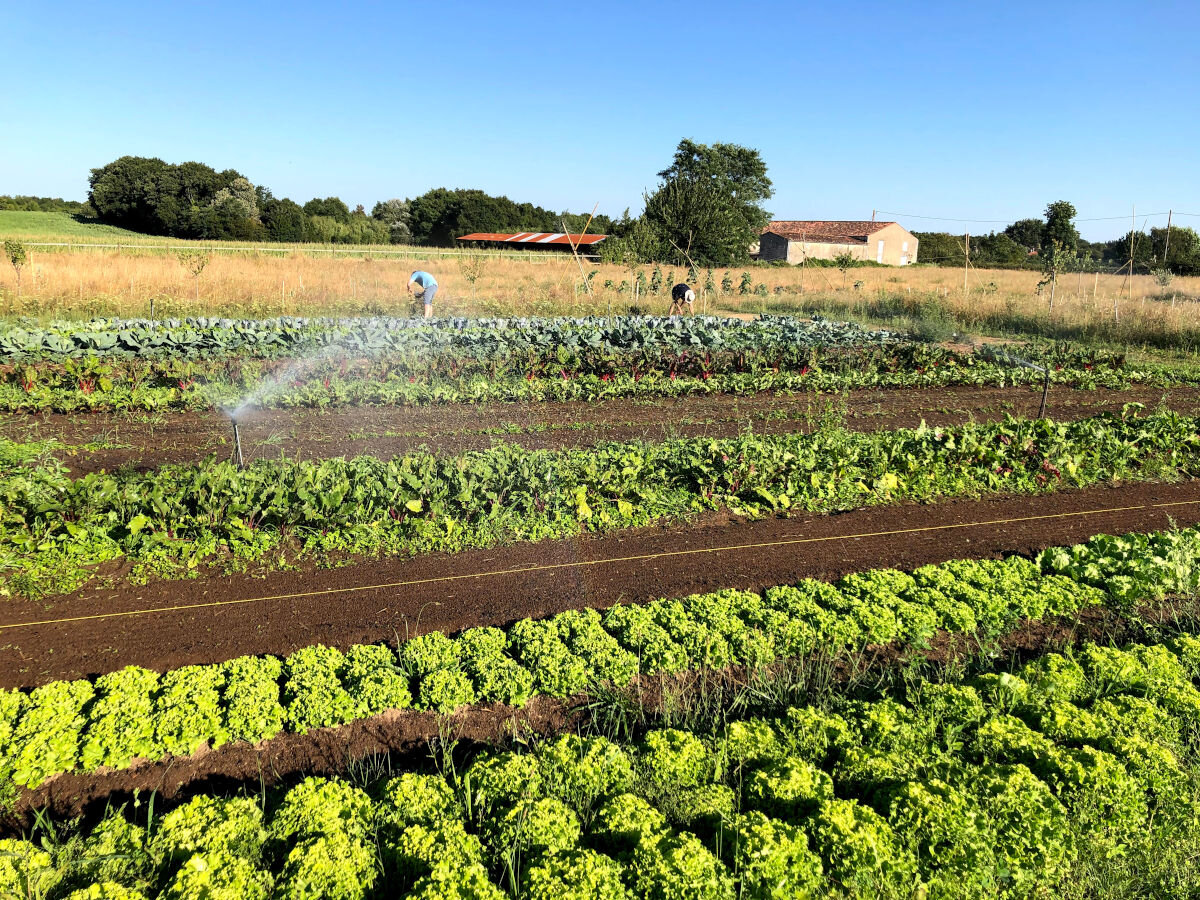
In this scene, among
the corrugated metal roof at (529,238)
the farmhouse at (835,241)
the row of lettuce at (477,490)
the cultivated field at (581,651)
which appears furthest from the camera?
the farmhouse at (835,241)

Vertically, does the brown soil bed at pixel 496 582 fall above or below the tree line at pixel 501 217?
below

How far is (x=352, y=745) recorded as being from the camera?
11.2 ft

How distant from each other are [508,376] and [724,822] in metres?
8.46

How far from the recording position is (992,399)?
36.5ft

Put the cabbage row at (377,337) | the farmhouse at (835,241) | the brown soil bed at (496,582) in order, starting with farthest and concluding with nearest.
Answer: the farmhouse at (835,241), the cabbage row at (377,337), the brown soil bed at (496,582)

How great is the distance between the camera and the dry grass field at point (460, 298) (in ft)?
55.2

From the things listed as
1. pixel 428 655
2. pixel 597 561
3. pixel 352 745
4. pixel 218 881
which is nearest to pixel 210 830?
pixel 218 881

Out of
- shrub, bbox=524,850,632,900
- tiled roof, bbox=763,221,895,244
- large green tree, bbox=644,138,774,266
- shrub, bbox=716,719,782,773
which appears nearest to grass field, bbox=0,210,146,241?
large green tree, bbox=644,138,774,266

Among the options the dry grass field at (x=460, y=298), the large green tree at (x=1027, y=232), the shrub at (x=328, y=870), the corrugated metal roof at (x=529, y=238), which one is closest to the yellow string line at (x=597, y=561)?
the shrub at (x=328, y=870)

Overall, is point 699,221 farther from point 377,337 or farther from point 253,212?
point 253,212

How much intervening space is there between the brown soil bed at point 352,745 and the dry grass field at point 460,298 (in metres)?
15.0

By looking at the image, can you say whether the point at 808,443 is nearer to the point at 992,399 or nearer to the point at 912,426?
the point at 912,426

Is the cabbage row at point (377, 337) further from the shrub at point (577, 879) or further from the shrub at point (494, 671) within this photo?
the shrub at point (577, 879)

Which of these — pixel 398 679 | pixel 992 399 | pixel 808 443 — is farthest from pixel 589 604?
pixel 992 399
